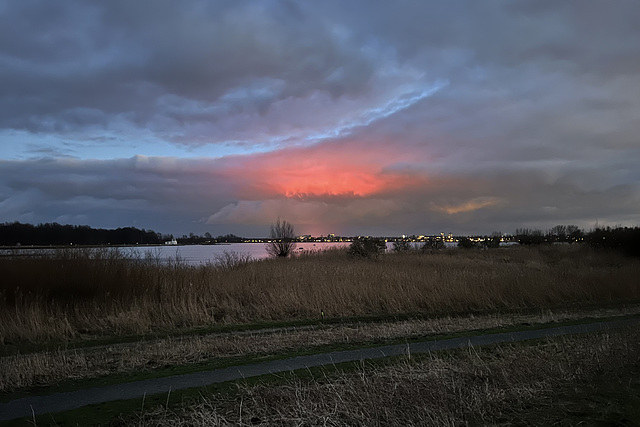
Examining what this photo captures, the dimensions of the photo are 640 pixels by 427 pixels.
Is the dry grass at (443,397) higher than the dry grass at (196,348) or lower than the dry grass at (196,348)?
higher

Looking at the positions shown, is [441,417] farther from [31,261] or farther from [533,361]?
[31,261]

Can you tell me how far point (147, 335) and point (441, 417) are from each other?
10281 millimetres

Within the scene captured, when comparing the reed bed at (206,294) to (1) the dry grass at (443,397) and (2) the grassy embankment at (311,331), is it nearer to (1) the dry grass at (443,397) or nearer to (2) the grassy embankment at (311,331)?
(2) the grassy embankment at (311,331)

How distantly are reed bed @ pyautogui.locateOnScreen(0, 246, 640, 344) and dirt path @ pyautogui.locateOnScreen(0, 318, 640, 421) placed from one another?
633 centimetres

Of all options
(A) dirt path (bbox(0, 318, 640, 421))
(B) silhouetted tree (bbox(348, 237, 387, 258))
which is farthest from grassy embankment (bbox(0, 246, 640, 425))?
(B) silhouetted tree (bbox(348, 237, 387, 258))

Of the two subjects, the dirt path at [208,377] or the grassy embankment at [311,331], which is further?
the dirt path at [208,377]

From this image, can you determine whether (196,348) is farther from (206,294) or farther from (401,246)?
(401,246)

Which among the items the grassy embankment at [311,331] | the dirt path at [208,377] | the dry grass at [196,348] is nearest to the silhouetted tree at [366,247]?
the grassy embankment at [311,331]

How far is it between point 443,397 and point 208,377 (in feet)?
13.9

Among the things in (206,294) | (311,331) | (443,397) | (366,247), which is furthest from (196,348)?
(366,247)

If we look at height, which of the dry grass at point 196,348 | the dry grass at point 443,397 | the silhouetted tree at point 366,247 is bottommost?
the dry grass at point 196,348

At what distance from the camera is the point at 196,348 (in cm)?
1085

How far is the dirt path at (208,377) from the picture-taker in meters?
6.87

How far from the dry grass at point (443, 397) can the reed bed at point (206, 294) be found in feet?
28.8
